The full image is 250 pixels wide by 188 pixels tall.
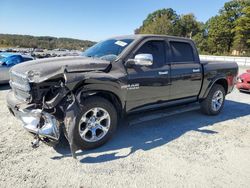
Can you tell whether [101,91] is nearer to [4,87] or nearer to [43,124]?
[43,124]

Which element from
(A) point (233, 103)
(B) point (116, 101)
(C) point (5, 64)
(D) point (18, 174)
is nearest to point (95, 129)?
(B) point (116, 101)

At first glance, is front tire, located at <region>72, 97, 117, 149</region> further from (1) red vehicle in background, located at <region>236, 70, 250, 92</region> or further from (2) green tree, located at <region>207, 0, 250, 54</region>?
(2) green tree, located at <region>207, 0, 250, 54</region>

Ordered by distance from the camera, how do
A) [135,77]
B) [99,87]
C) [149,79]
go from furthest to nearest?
[149,79], [135,77], [99,87]

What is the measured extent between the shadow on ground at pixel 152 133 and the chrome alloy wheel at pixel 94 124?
226 millimetres

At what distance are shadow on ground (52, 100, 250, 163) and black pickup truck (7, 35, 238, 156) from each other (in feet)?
0.81

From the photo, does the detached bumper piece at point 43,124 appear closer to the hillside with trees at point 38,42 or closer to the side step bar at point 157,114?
the side step bar at point 157,114

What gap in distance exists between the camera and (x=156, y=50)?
4.59 metres

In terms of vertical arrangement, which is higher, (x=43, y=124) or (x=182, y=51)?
(x=182, y=51)

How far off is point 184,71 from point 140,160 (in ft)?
7.79

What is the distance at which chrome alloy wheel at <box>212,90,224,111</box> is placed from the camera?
19.5 feet

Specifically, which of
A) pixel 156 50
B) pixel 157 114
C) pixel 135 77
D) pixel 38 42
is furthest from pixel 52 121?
pixel 38 42

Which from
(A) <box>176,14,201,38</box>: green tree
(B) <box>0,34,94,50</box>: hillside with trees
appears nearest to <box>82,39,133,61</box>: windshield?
(B) <box>0,34,94,50</box>: hillside with trees

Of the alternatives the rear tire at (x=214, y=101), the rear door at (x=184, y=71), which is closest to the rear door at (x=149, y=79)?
the rear door at (x=184, y=71)

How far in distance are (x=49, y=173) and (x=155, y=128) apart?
246 cm
